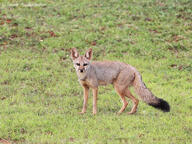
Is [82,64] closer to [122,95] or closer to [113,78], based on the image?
[113,78]

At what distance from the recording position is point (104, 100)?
9992mm

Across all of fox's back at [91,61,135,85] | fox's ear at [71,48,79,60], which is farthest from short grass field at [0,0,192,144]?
fox's ear at [71,48,79,60]

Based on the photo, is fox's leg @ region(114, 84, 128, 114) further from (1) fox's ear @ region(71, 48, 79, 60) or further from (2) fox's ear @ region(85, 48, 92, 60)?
Answer: (1) fox's ear @ region(71, 48, 79, 60)

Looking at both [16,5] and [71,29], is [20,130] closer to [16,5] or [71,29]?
[71,29]

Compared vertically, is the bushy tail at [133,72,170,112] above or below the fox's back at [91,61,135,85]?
below

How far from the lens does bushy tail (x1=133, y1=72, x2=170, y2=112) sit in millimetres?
8125

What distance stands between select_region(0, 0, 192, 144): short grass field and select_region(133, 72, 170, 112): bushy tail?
1.10 feet

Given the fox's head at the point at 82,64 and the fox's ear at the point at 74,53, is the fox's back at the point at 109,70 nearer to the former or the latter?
the fox's head at the point at 82,64

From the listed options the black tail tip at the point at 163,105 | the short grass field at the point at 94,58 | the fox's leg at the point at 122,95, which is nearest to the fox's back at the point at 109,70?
the fox's leg at the point at 122,95

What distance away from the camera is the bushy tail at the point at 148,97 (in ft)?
26.7

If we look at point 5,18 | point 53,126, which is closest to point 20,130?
point 53,126

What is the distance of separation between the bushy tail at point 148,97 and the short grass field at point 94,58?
336 mm

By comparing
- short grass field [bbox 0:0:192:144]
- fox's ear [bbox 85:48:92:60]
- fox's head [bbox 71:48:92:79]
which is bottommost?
short grass field [bbox 0:0:192:144]

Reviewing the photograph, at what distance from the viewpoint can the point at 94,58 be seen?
13.5 metres
